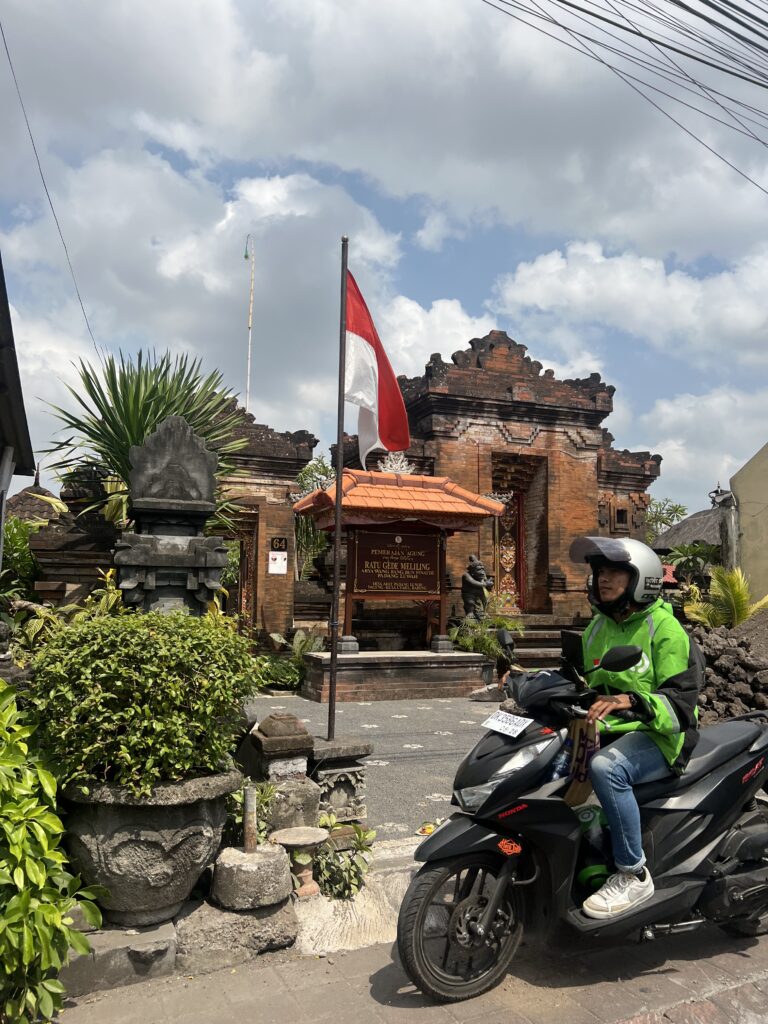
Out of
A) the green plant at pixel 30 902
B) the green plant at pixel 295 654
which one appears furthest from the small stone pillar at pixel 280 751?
the green plant at pixel 295 654

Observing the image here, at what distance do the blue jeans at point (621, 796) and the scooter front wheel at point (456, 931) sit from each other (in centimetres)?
47

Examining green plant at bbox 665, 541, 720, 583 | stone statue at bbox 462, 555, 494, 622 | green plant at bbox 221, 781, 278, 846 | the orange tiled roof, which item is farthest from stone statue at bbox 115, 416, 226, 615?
green plant at bbox 665, 541, 720, 583

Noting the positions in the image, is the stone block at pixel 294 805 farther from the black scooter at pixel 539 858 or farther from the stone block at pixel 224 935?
the black scooter at pixel 539 858

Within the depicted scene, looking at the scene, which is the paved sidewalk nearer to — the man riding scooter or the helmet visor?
the man riding scooter

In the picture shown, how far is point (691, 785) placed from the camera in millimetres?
3244

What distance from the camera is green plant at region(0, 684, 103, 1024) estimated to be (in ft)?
8.02

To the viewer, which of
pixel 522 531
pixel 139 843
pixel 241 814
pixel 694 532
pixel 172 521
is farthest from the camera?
pixel 694 532

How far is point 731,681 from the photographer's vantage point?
859 centimetres

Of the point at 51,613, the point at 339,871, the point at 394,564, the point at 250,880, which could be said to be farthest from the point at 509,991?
the point at 394,564

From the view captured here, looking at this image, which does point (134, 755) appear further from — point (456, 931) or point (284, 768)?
point (456, 931)

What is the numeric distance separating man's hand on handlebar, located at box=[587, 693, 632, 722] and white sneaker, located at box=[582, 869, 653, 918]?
2.22ft

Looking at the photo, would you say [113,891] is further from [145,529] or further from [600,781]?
[145,529]

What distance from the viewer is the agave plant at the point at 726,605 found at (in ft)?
35.9

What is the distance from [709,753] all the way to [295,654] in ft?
33.1
